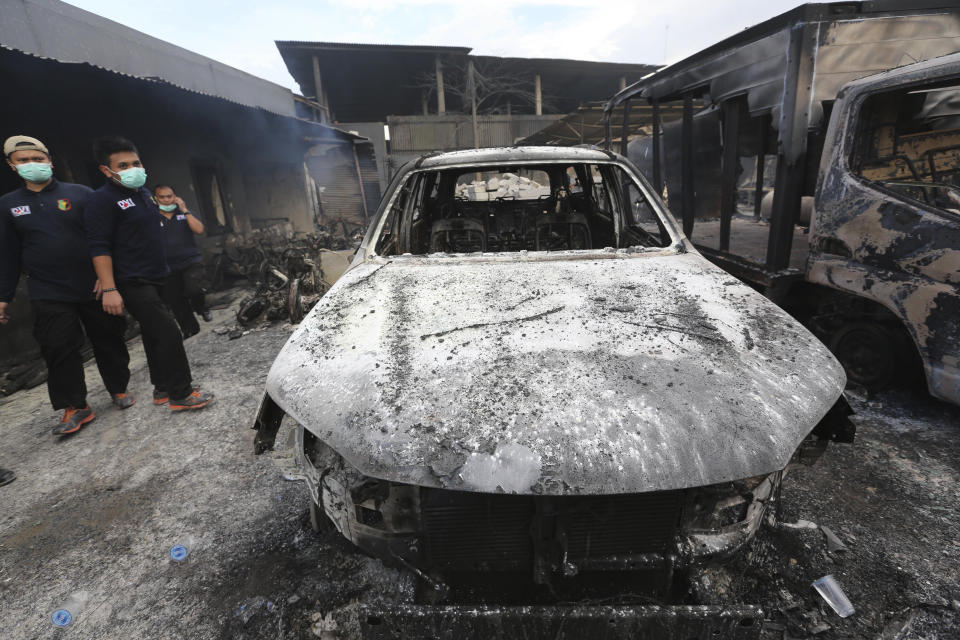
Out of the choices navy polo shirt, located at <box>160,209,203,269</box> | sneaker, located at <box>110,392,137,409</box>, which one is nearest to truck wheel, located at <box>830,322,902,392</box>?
sneaker, located at <box>110,392,137,409</box>

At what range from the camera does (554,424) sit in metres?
1.22

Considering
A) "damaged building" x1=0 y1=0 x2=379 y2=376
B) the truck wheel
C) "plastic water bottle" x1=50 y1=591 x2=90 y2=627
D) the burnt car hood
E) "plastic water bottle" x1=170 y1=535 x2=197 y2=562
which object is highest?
"damaged building" x1=0 y1=0 x2=379 y2=376

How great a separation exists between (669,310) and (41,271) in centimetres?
370

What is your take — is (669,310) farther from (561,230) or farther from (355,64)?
(355,64)

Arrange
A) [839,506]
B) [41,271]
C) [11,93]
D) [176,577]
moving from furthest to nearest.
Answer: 1. [11,93]
2. [41,271]
3. [839,506]
4. [176,577]

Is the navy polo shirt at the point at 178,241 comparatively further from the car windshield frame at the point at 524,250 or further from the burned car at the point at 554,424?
the burned car at the point at 554,424

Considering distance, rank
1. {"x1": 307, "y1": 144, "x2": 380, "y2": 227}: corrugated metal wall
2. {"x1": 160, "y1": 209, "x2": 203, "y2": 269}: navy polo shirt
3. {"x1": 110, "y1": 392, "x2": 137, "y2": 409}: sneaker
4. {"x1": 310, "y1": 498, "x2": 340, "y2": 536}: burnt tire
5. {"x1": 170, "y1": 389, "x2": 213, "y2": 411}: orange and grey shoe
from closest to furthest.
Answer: {"x1": 310, "y1": 498, "x2": 340, "y2": 536}: burnt tire → {"x1": 170, "y1": 389, "x2": 213, "y2": 411}: orange and grey shoe → {"x1": 110, "y1": 392, "x2": 137, "y2": 409}: sneaker → {"x1": 160, "y1": 209, "x2": 203, "y2": 269}: navy polo shirt → {"x1": 307, "y1": 144, "x2": 380, "y2": 227}: corrugated metal wall

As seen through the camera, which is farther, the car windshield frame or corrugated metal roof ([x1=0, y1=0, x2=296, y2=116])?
corrugated metal roof ([x1=0, y1=0, x2=296, y2=116])

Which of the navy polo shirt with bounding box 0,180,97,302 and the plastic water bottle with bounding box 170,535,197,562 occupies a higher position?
the navy polo shirt with bounding box 0,180,97,302

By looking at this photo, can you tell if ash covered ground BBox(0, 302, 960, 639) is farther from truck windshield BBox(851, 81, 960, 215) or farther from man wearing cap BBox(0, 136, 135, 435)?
truck windshield BBox(851, 81, 960, 215)

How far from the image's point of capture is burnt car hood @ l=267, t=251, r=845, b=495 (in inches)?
45.9

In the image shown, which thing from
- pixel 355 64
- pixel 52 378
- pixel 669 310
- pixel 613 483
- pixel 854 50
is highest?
pixel 355 64

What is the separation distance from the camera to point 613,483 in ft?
3.73

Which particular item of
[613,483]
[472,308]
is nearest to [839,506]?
[613,483]
